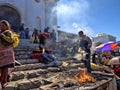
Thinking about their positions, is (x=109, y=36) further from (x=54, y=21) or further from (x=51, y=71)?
(x=51, y=71)

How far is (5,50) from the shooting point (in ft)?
15.8

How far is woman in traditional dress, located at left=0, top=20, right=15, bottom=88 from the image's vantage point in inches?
186

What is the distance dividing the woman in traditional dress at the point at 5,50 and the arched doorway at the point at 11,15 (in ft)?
51.1

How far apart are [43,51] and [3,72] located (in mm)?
5224

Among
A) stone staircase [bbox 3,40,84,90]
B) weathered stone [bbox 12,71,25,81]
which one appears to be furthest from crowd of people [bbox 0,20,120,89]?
weathered stone [bbox 12,71,25,81]

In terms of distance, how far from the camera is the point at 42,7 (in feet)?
80.8

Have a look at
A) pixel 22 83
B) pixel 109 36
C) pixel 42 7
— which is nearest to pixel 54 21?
pixel 42 7

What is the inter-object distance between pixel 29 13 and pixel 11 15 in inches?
96.7

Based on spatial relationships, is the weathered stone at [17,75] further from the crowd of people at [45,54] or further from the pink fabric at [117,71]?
the pink fabric at [117,71]

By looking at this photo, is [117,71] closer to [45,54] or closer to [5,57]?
[45,54]

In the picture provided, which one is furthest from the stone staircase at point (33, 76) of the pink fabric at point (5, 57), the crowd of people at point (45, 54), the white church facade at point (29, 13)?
the white church facade at point (29, 13)

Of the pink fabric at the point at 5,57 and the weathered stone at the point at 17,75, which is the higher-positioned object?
the pink fabric at the point at 5,57

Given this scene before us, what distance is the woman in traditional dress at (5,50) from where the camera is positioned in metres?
4.73

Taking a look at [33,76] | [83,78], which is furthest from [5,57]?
[83,78]
